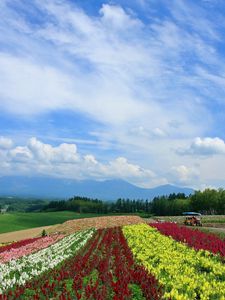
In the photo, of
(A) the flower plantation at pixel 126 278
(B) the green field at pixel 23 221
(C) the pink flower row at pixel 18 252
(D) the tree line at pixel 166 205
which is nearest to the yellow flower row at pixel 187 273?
(A) the flower plantation at pixel 126 278

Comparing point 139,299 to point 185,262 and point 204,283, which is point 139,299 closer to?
point 204,283

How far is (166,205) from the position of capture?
109125 millimetres

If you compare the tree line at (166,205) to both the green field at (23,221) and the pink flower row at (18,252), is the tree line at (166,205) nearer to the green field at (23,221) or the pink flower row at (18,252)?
the green field at (23,221)

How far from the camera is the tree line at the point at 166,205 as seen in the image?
89562mm

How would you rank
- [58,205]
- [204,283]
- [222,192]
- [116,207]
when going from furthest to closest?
[58,205] → [116,207] → [222,192] → [204,283]

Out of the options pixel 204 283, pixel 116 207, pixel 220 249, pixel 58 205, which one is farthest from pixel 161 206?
pixel 204 283

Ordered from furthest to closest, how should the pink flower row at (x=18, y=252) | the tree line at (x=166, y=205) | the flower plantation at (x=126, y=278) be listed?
1. the tree line at (x=166, y=205)
2. the pink flower row at (x=18, y=252)
3. the flower plantation at (x=126, y=278)

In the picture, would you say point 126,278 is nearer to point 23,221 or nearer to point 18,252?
point 18,252

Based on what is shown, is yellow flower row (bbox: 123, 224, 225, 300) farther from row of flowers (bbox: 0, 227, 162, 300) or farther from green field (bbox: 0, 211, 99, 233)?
green field (bbox: 0, 211, 99, 233)

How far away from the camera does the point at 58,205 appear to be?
147 m

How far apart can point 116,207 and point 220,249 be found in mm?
117531

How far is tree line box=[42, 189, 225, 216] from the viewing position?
89562 mm

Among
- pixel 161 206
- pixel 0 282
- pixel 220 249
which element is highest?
pixel 161 206

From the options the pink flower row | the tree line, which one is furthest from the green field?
the pink flower row
